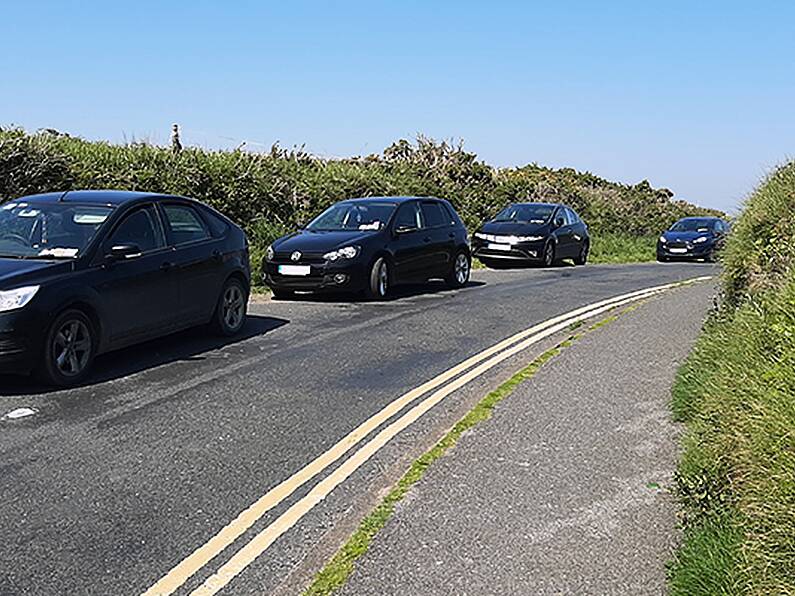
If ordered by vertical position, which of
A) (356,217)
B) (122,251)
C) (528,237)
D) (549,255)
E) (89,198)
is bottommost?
(549,255)

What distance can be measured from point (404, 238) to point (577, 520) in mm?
11083

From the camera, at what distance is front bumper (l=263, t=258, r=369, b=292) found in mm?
14859

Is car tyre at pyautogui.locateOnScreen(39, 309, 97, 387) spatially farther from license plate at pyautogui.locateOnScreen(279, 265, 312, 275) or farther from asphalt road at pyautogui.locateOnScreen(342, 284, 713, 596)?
license plate at pyautogui.locateOnScreen(279, 265, 312, 275)

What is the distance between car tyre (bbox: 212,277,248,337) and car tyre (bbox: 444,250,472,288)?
6.40 metres

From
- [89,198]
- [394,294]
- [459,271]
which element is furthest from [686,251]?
[89,198]

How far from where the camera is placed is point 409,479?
20.1 ft

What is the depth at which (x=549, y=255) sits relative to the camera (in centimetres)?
2434

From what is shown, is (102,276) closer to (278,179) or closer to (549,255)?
(278,179)

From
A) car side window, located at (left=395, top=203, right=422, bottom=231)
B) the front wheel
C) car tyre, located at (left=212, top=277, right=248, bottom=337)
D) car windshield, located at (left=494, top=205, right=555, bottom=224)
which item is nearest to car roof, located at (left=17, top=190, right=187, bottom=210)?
car tyre, located at (left=212, top=277, right=248, bottom=337)

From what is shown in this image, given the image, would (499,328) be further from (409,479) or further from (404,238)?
(409,479)

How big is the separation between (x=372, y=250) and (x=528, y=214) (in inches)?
426

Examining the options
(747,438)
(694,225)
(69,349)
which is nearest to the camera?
(747,438)

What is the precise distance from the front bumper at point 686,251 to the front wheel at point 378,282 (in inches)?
696

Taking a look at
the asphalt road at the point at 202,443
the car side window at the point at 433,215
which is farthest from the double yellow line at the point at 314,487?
the car side window at the point at 433,215
